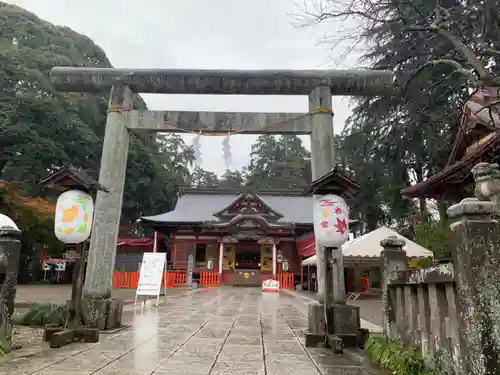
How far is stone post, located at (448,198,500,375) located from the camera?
8.89 ft

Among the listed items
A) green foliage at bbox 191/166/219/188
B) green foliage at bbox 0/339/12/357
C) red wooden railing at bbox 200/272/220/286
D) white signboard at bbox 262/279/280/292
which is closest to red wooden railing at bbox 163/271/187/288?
red wooden railing at bbox 200/272/220/286

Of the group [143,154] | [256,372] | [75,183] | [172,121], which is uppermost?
[143,154]

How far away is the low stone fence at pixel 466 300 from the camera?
8.98 ft

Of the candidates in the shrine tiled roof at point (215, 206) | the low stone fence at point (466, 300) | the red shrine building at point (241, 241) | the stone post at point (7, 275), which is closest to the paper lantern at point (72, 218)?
the stone post at point (7, 275)

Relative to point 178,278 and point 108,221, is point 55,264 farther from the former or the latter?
point 108,221

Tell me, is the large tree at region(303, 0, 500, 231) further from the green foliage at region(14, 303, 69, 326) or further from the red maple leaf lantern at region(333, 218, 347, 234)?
the green foliage at region(14, 303, 69, 326)

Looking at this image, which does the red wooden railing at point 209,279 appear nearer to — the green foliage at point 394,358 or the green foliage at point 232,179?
the green foliage at point 394,358

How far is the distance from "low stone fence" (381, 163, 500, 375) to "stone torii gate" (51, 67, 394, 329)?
12.3ft

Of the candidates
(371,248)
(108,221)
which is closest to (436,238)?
(371,248)

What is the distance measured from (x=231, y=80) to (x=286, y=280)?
18980 mm

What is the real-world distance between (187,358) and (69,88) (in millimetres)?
5730

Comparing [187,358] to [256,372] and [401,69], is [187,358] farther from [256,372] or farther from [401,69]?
[401,69]

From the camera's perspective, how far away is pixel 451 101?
1298 cm

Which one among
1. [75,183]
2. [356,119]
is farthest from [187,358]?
[356,119]
